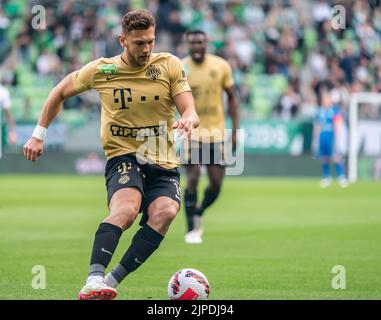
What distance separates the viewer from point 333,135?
27.7 m

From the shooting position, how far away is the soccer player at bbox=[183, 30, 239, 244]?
13.7 metres

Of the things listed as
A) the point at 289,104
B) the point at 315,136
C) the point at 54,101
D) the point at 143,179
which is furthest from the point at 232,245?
the point at 289,104

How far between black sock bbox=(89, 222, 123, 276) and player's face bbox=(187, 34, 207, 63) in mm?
6043

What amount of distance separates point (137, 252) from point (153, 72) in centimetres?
148

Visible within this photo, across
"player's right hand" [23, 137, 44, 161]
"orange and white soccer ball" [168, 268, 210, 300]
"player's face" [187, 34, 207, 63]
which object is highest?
"player's face" [187, 34, 207, 63]

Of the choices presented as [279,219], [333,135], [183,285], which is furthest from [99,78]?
[333,135]

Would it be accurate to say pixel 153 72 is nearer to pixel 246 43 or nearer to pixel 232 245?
pixel 232 245

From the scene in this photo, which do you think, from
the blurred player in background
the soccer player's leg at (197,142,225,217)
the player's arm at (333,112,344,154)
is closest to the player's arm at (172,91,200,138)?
the soccer player's leg at (197,142,225,217)

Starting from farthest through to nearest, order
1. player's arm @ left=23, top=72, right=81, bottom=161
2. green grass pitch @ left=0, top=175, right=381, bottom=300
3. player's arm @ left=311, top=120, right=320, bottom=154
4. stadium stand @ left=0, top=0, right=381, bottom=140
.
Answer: stadium stand @ left=0, top=0, right=381, bottom=140 → player's arm @ left=311, top=120, right=320, bottom=154 → green grass pitch @ left=0, top=175, right=381, bottom=300 → player's arm @ left=23, top=72, right=81, bottom=161

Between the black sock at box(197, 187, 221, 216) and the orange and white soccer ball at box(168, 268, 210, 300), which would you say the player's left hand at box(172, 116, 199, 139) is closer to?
the orange and white soccer ball at box(168, 268, 210, 300)

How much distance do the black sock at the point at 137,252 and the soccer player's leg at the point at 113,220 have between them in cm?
17

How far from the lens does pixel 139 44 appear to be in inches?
328

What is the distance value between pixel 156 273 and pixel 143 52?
116 inches

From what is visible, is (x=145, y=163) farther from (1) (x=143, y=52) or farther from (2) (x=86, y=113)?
(2) (x=86, y=113)
